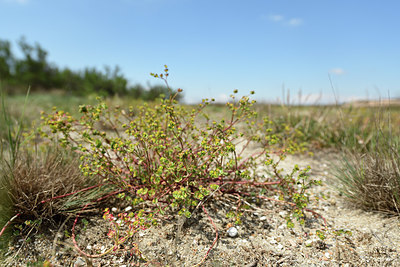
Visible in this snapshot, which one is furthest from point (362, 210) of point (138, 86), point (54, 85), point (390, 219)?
point (54, 85)

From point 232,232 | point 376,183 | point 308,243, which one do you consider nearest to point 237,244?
point 232,232

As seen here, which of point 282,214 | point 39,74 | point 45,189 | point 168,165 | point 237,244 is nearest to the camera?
point 168,165

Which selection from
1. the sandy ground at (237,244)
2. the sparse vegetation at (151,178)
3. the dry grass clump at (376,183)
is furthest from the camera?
the dry grass clump at (376,183)

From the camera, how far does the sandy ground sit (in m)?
2.05

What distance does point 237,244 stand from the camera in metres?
2.18

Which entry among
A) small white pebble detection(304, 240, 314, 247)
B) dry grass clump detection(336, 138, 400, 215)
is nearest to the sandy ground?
small white pebble detection(304, 240, 314, 247)

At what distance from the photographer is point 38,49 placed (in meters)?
19.2

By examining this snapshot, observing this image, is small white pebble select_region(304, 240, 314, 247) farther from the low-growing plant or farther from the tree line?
the tree line

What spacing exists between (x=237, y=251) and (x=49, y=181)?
178cm

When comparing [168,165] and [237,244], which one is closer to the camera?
[168,165]

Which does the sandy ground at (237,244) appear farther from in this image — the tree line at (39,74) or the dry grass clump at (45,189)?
the tree line at (39,74)

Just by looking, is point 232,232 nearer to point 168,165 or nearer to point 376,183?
point 168,165

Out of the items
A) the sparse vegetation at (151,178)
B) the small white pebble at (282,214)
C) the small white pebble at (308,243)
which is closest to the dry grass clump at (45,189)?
the sparse vegetation at (151,178)

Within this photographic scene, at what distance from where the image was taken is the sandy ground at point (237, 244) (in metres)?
2.05
